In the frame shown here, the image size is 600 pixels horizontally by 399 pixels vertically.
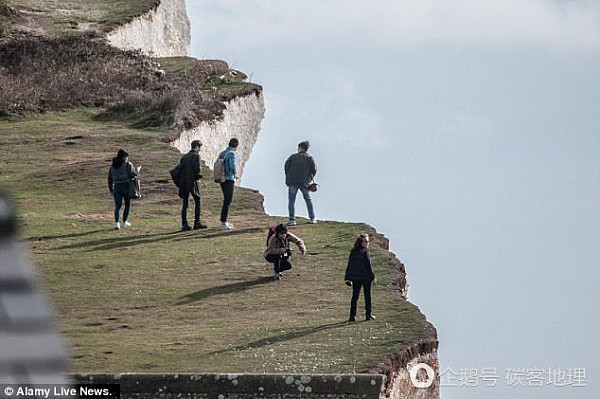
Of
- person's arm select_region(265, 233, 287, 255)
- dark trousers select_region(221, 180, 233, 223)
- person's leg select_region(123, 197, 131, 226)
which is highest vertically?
dark trousers select_region(221, 180, 233, 223)

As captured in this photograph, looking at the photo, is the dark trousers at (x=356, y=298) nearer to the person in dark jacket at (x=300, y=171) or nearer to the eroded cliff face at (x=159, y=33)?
the person in dark jacket at (x=300, y=171)

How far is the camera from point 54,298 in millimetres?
20125

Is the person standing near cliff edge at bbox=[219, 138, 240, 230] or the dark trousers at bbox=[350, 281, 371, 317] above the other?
the person standing near cliff edge at bbox=[219, 138, 240, 230]

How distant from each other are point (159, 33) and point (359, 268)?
47.2 metres

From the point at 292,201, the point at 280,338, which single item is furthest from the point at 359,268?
→ the point at 292,201

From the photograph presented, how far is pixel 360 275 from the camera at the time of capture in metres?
18.3

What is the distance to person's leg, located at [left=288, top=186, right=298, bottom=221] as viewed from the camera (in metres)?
26.8

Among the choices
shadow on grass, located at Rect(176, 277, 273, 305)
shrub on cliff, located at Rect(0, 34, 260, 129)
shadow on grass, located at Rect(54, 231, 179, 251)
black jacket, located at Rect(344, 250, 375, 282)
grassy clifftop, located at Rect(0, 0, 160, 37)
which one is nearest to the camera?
black jacket, located at Rect(344, 250, 375, 282)

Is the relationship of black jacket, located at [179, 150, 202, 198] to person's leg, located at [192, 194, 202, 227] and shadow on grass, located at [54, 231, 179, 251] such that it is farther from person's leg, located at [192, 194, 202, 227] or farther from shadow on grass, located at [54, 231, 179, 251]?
shadow on grass, located at [54, 231, 179, 251]

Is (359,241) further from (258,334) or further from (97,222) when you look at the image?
(97,222)

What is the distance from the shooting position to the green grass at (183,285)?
1568 centimetres

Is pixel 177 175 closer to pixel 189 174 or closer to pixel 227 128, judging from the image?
pixel 189 174
